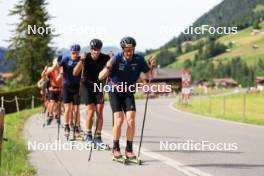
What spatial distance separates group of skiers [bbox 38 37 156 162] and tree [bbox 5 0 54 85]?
2109 inches

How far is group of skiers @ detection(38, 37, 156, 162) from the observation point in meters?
9.32

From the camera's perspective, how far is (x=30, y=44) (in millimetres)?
70688

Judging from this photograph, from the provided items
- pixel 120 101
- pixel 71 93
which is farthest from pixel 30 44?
pixel 120 101

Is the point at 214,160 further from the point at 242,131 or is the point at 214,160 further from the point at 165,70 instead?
the point at 165,70

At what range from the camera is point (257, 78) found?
Answer: 189 m

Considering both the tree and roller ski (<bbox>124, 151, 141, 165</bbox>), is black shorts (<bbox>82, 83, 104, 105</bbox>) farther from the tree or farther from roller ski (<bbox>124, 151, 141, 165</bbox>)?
the tree

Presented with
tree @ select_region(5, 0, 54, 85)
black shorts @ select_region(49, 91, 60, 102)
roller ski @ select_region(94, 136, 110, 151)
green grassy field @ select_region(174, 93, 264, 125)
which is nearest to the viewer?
roller ski @ select_region(94, 136, 110, 151)

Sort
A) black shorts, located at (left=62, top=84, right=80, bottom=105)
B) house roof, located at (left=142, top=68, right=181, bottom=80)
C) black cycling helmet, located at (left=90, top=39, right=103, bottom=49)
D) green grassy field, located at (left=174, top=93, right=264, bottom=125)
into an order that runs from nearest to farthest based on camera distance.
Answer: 1. black cycling helmet, located at (left=90, top=39, right=103, bottom=49)
2. black shorts, located at (left=62, top=84, right=80, bottom=105)
3. green grassy field, located at (left=174, top=93, right=264, bottom=125)
4. house roof, located at (left=142, top=68, right=181, bottom=80)

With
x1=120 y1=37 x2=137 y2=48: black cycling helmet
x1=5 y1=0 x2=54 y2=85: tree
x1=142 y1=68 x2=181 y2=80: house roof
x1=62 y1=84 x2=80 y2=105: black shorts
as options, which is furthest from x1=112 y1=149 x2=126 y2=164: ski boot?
x1=142 y1=68 x2=181 y2=80: house roof

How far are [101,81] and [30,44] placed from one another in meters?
60.6

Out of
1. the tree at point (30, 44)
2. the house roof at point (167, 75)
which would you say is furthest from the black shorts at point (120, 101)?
the house roof at point (167, 75)

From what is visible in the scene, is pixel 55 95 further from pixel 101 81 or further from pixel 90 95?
pixel 101 81

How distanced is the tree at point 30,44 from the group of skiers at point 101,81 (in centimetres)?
5358

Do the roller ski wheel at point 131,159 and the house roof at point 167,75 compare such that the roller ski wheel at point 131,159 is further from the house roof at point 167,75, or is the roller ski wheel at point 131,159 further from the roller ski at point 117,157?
the house roof at point 167,75
